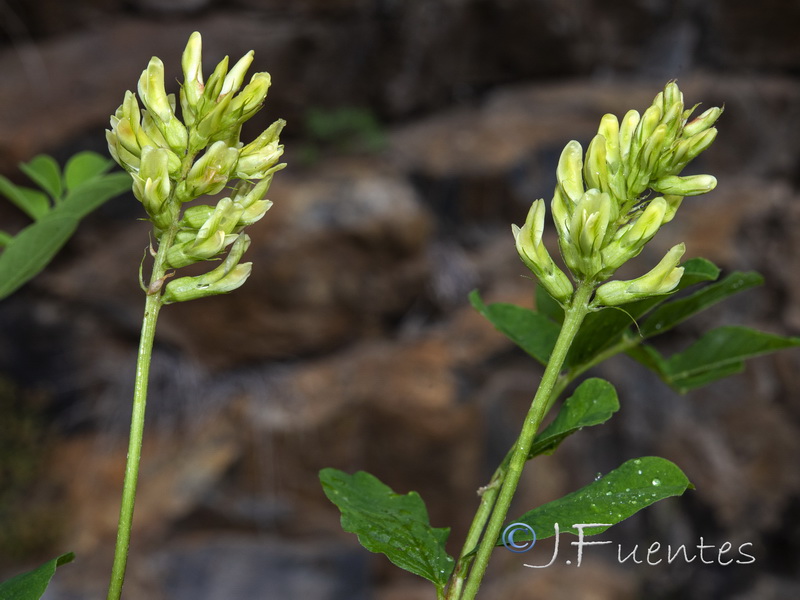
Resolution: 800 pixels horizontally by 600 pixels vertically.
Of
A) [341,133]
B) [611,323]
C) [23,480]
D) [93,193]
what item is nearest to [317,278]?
[341,133]

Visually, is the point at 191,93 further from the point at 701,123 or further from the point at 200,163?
the point at 701,123

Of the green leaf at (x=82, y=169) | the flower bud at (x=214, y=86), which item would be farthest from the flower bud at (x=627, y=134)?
the green leaf at (x=82, y=169)

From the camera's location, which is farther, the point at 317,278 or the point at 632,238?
the point at 317,278

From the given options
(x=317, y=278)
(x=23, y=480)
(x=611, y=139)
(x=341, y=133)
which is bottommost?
(x=23, y=480)

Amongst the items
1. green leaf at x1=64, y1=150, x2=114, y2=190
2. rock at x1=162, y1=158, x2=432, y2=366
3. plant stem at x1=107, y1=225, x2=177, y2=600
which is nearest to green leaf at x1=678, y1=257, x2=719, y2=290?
plant stem at x1=107, y1=225, x2=177, y2=600

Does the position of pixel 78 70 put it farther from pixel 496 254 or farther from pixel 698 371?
pixel 698 371

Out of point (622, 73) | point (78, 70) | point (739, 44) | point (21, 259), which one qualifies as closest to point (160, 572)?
point (78, 70)

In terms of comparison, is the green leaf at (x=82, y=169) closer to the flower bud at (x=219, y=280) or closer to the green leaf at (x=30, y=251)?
A: the green leaf at (x=30, y=251)

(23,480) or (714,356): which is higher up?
(714,356)
